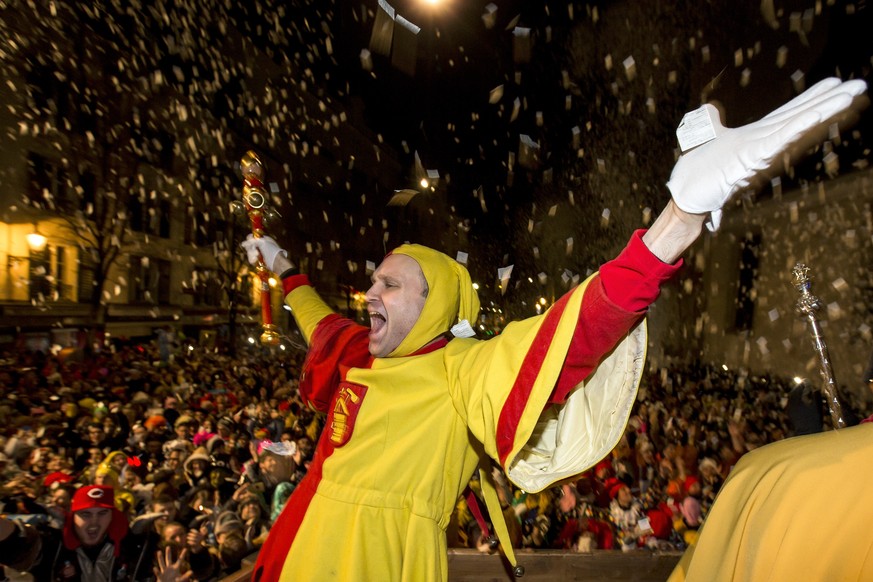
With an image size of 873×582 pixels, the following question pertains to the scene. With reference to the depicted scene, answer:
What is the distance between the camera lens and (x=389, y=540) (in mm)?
2076

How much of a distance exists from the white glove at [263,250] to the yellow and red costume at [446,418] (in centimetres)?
124

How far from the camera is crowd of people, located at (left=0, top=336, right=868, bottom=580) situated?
4199mm

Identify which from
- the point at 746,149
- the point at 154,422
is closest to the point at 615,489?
the point at 746,149

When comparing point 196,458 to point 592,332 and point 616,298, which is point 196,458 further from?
point 616,298

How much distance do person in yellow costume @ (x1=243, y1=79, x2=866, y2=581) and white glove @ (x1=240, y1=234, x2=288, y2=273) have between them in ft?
3.02

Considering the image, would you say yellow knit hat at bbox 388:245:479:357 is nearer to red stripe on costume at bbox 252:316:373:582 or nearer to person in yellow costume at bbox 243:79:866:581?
person in yellow costume at bbox 243:79:866:581

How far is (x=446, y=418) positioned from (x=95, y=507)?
325cm

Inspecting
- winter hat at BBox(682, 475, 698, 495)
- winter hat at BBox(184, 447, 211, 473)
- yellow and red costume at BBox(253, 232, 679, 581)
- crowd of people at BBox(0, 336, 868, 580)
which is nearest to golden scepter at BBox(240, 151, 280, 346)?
crowd of people at BBox(0, 336, 868, 580)

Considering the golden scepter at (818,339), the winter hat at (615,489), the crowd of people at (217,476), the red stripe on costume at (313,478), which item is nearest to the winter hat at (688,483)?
the crowd of people at (217,476)

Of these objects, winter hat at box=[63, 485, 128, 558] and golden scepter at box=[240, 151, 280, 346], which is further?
winter hat at box=[63, 485, 128, 558]

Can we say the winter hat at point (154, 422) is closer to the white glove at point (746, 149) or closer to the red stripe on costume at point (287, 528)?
the red stripe on costume at point (287, 528)

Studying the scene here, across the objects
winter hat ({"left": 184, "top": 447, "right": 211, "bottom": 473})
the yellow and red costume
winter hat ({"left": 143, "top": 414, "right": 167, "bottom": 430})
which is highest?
the yellow and red costume

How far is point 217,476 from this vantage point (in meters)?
5.65

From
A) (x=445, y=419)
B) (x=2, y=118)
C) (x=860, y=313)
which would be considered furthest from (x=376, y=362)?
(x=2, y=118)
